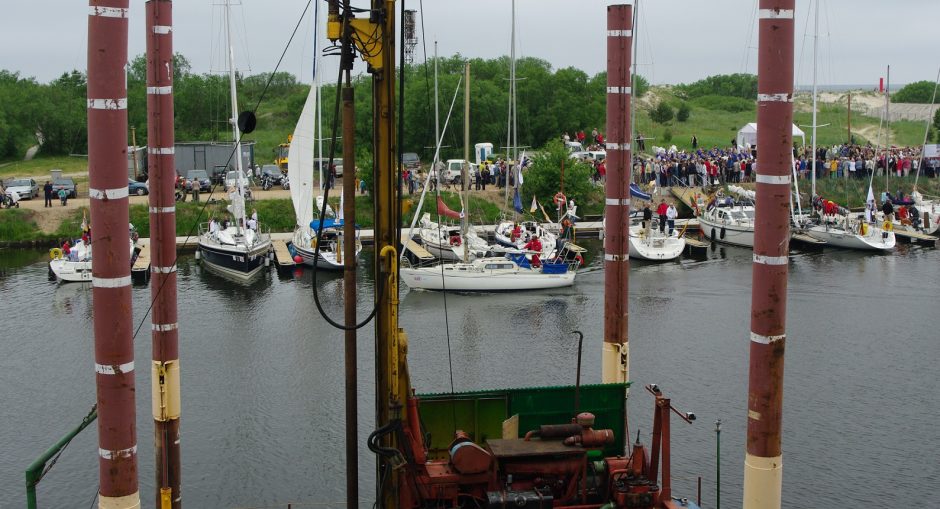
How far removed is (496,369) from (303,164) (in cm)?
2134

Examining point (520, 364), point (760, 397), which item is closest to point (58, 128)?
point (520, 364)

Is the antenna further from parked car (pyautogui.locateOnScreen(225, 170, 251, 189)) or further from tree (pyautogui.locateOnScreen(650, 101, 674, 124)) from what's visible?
tree (pyautogui.locateOnScreen(650, 101, 674, 124))

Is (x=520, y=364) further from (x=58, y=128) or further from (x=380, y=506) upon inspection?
(x=58, y=128)

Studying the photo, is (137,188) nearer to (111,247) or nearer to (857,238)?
(857,238)

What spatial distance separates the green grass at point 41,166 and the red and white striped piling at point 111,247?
64.7 metres

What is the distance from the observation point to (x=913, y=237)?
201 feet

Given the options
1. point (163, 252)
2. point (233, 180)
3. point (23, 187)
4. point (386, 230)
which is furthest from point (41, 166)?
point (386, 230)

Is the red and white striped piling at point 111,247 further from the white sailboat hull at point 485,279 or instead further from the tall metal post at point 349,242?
the white sailboat hull at point 485,279

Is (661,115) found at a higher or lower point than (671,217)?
higher

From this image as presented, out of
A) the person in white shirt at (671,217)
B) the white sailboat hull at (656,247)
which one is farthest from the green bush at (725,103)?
the white sailboat hull at (656,247)

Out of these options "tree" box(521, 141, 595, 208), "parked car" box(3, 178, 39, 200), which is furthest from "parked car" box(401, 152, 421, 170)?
"parked car" box(3, 178, 39, 200)

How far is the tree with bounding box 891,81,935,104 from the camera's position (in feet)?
413

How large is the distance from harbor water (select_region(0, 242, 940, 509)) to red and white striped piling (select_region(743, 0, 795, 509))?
900cm

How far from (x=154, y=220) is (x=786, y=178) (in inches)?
358
